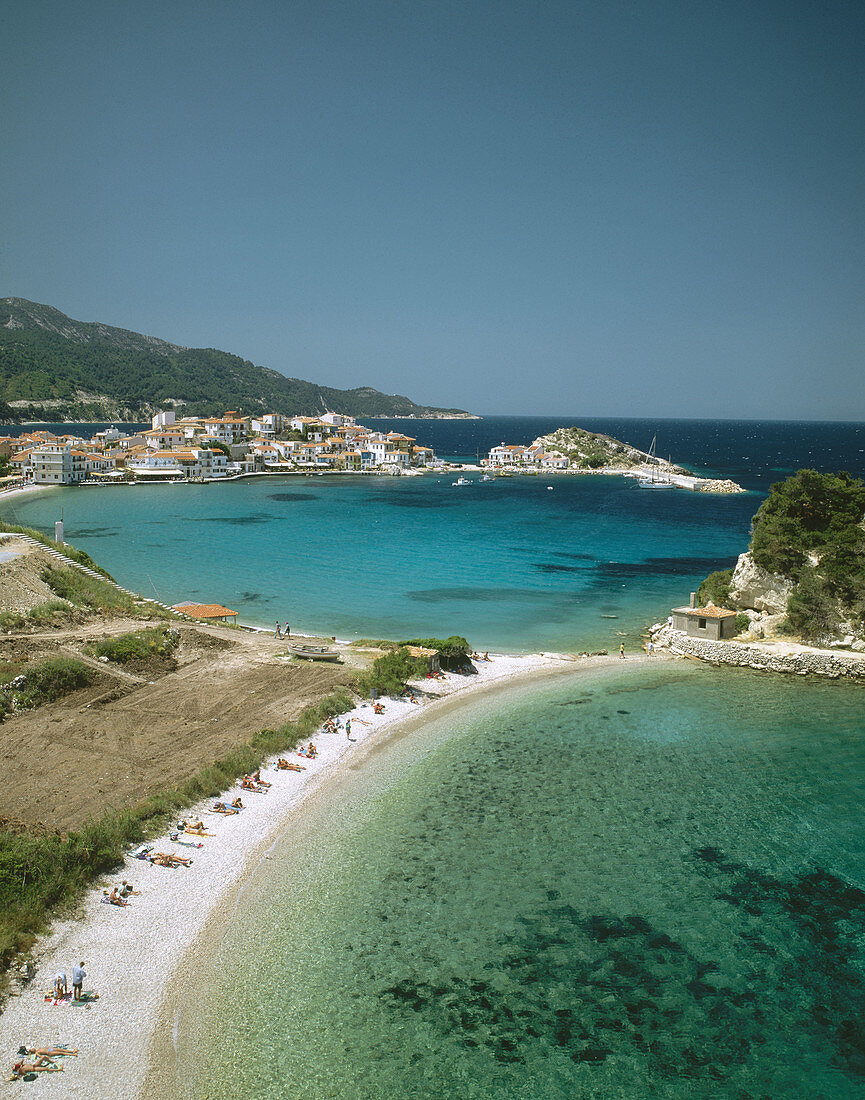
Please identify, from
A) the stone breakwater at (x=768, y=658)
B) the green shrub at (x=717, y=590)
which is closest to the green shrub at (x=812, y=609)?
the stone breakwater at (x=768, y=658)

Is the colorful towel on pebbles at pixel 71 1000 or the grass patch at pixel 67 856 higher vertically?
the grass patch at pixel 67 856

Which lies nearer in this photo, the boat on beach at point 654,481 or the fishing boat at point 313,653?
the fishing boat at point 313,653

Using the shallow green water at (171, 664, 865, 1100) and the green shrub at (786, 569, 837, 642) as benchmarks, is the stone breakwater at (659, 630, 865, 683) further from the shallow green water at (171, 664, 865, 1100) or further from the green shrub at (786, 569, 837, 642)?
the shallow green water at (171, 664, 865, 1100)

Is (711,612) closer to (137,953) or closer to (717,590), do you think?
(717,590)

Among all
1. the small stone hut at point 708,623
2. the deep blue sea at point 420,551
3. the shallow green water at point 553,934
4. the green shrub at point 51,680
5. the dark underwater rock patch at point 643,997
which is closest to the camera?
the shallow green water at point 553,934

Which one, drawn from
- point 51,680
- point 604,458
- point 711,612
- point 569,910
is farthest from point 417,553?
point 604,458

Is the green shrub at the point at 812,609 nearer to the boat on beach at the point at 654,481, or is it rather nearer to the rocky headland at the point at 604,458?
the boat on beach at the point at 654,481
